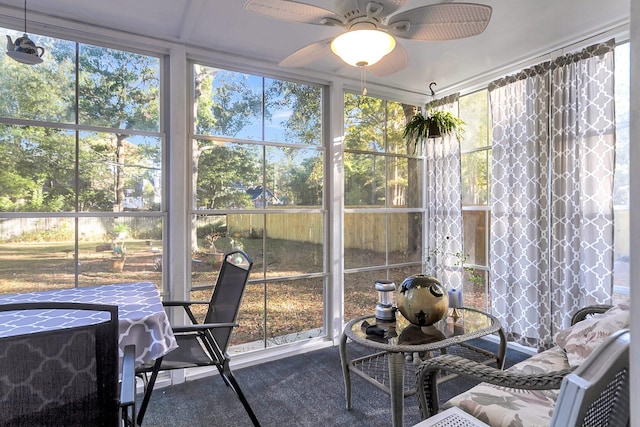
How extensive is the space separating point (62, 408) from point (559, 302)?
3069 mm

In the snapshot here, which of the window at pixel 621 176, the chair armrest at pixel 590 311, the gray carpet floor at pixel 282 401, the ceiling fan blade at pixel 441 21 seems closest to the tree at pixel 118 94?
the gray carpet floor at pixel 282 401

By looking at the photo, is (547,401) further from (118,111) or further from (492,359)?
(118,111)

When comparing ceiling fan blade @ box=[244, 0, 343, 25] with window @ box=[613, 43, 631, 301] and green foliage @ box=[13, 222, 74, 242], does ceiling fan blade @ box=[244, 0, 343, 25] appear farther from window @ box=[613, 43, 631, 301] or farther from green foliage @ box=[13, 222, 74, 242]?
window @ box=[613, 43, 631, 301]

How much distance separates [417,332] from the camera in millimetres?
2113

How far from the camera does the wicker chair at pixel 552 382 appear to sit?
0.77 metres

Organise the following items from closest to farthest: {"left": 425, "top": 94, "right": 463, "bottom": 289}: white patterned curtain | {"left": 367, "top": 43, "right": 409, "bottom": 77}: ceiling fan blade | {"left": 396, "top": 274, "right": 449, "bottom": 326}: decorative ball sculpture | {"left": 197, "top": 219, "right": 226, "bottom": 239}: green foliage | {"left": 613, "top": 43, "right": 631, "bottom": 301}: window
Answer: {"left": 367, "top": 43, "right": 409, "bottom": 77}: ceiling fan blade < {"left": 396, "top": 274, "right": 449, "bottom": 326}: decorative ball sculpture < {"left": 613, "top": 43, "right": 631, "bottom": 301}: window < {"left": 197, "top": 219, "right": 226, "bottom": 239}: green foliage < {"left": 425, "top": 94, "right": 463, "bottom": 289}: white patterned curtain

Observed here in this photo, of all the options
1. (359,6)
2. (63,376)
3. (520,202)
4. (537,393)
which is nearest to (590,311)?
(537,393)

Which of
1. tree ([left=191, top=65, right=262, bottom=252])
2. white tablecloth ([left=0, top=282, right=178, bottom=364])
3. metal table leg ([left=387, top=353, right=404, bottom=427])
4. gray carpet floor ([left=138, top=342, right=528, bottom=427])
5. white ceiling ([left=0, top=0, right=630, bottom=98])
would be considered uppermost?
white ceiling ([left=0, top=0, right=630, bottom=98])

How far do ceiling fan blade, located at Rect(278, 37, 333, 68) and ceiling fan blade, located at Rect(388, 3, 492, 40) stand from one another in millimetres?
362

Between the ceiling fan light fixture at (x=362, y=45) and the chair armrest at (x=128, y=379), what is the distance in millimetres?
1617

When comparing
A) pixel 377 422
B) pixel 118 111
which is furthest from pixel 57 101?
pixel 377 422

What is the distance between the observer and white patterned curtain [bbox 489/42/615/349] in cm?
249

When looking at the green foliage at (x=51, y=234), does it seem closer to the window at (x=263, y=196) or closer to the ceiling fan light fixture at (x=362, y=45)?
the window at (x=263, y=196)

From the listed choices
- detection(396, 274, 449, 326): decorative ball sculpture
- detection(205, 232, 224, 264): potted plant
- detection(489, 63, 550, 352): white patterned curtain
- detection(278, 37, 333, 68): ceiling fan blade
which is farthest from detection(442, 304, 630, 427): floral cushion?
detection(205, 232, 224, 264): potted plant
